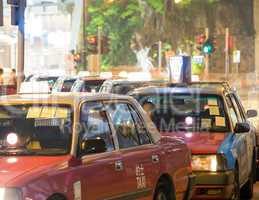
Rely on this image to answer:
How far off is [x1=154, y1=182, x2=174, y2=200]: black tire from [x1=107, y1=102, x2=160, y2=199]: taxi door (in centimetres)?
16

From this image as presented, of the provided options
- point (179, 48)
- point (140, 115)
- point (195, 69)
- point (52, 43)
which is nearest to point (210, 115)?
point (140, 115)

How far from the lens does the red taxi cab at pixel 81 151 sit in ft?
19.4

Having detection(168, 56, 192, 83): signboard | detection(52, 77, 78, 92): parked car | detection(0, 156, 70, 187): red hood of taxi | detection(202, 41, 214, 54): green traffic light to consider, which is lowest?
detection(52, 77, 78, 92): parked car

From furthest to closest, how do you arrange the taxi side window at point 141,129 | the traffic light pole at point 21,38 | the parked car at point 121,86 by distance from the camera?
the parked car at point 121,86
the traffic light pole at point 21,38
the taxi side window at point 141,129

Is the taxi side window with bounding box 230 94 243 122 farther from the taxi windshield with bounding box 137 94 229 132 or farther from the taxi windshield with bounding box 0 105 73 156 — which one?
the taxi windshield with bounding box 0 105 73 156

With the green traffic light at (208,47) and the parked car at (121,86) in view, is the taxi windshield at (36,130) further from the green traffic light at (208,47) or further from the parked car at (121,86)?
the green traffic light at (208,47)

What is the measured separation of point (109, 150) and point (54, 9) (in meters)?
69.4

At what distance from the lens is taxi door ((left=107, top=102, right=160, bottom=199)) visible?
286 inches

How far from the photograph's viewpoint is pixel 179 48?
2753 inches

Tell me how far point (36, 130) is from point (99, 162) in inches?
24.4

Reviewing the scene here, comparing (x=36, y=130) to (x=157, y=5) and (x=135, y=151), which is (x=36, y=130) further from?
(x=157, y=5)

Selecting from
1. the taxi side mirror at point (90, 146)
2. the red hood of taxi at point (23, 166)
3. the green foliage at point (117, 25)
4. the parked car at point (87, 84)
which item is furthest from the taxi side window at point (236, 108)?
the green foliage at point (117, 25)

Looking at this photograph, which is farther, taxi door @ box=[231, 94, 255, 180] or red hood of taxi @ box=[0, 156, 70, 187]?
taxi door @ box=[231, 94, 255, 180]

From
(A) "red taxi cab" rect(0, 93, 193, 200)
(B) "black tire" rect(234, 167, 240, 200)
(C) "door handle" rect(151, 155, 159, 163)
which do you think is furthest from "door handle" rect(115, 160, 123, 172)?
(B) "black tire" rect(234, 167, 240, 200)
